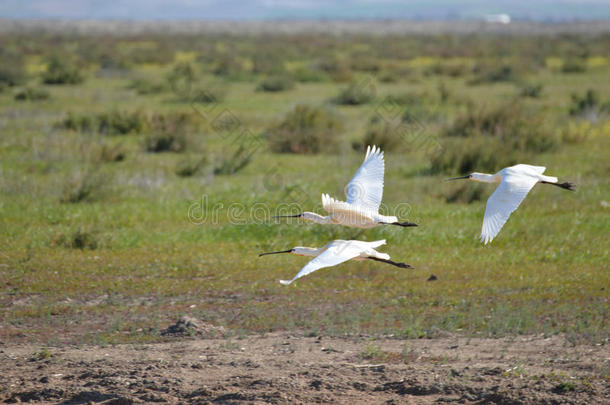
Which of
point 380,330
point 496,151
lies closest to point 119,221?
point 380,330

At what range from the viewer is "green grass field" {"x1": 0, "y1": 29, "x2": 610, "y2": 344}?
7438mm

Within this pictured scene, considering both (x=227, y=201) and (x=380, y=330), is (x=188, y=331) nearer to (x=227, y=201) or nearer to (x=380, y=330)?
(x=380, y=330)

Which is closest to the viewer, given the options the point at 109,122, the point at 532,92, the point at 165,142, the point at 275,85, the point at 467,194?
the point at 467,194

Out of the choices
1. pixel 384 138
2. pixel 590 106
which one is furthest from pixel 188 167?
pixel 590 106

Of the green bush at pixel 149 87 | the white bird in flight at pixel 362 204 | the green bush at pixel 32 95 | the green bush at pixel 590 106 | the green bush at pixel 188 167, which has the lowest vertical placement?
the green bush at pixel 188 167

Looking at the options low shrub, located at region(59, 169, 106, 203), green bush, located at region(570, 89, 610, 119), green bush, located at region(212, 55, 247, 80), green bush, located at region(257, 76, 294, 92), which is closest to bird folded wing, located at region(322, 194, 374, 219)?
low shrub, located at region(59, 169, 106, 203)

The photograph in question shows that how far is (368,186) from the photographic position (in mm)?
6641

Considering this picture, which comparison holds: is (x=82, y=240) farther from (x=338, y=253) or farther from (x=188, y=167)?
(x=338, y=253)

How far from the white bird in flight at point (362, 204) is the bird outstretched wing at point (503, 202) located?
649 millimetres

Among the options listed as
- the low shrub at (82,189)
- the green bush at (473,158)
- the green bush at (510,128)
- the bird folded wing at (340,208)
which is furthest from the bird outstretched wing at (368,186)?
the green bush at (510,128)

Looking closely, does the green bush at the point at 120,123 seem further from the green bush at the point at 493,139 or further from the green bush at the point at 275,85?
the green bush at the point at 275,85

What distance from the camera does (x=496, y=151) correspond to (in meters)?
14.1

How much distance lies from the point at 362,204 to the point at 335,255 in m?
1.29

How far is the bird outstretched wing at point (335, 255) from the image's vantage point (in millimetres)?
4863
